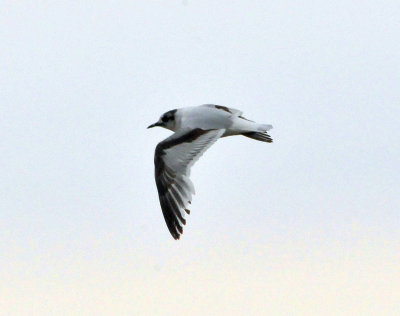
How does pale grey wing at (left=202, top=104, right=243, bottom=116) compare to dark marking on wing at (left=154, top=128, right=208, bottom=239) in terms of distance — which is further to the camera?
pale grey wing at (left=202, top=104, right=243, bottom=116)

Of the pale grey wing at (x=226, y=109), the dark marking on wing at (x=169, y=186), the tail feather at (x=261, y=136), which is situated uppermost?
the pale grey wing at (x=226, y=109)

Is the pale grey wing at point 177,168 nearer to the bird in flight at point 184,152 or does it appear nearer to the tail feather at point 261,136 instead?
the bird in flight at point 184,152

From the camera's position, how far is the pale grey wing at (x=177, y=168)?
25.1m

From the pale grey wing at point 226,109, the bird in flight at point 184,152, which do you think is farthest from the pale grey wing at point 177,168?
the pale grey wing at point 226,109

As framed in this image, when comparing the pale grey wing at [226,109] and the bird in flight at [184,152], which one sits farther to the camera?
the pale grey wing at [226,109]

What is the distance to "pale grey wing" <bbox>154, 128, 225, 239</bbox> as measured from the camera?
25141mm

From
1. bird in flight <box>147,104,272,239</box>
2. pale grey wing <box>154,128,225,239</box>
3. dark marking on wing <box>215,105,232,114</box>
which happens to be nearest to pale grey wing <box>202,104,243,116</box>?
dark marking on wing <box>215,105,232,114</box>

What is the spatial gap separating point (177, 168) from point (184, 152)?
0.25m

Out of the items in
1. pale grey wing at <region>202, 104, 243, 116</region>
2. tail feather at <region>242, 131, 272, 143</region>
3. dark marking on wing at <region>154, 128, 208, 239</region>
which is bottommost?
dark marking on wing at <region>154, 128, 208, 239</region>

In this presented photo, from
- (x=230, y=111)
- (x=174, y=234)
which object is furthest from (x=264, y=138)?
(x=174, y=234)

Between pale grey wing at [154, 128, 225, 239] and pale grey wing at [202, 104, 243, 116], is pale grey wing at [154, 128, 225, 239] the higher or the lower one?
the lower one

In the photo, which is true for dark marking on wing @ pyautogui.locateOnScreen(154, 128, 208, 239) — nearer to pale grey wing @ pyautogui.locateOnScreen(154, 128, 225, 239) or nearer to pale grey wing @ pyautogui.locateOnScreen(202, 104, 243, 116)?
pale grey wing @ pyautogui.locateOnScreen(154, 128, 225, 239)

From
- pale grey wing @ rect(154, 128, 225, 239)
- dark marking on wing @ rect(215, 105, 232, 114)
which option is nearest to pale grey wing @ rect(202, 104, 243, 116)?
dark marking on wing @ rect(215, 105, 232, 114)

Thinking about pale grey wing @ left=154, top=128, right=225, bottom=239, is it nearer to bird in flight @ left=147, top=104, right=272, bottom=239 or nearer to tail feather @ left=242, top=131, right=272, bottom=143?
bird in flight @ left=147, top=104, right=272, bottom=239
